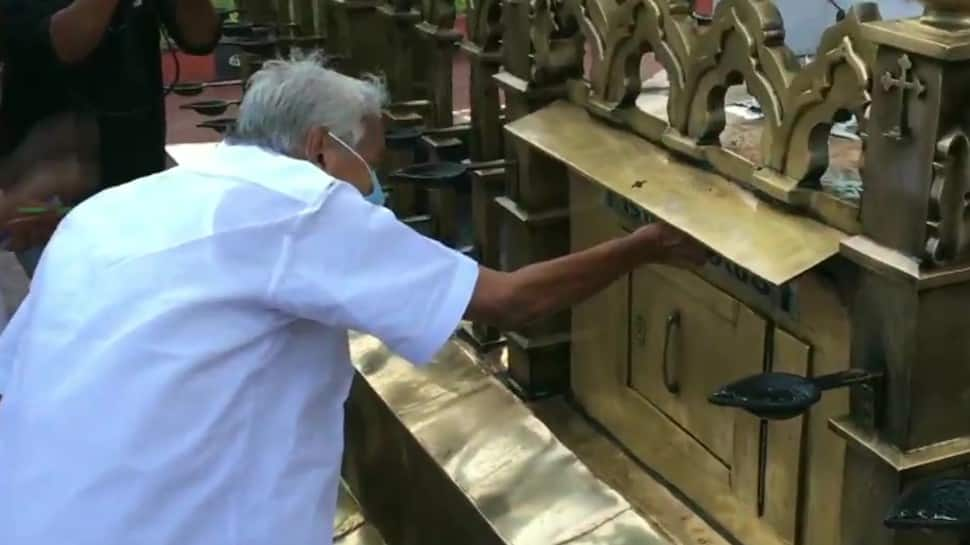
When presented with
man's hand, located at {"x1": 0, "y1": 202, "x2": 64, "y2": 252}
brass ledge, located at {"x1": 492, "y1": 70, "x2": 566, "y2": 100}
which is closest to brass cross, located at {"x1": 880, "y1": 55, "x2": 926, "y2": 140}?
brass ledge, located at {"x1": 492, "y1": 70, "x2": 566, "y2": 100}

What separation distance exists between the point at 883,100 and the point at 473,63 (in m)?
1.01

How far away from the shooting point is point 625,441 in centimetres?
194

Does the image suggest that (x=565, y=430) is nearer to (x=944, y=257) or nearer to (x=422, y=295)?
(x=422, y=295)

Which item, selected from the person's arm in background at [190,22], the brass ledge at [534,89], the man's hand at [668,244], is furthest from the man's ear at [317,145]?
the person's arm in background at [190,22]

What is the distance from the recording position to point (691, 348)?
1.76 meters

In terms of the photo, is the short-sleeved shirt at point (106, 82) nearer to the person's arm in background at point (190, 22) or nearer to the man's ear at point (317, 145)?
the person's arm in background at point (190, 22)

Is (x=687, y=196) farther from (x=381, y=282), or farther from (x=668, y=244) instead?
(x=381, y=282)

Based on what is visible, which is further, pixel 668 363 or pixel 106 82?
pixel 106 82

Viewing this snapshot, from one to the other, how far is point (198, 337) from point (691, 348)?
26.8 inches

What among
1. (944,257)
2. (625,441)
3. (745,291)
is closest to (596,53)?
(745,291)

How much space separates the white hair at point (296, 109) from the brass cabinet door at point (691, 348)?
51cm

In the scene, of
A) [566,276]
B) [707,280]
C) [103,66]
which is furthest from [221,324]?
[103,66]

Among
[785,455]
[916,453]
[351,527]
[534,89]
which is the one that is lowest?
[351,527]

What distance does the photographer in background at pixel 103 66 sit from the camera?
6.79 feet
